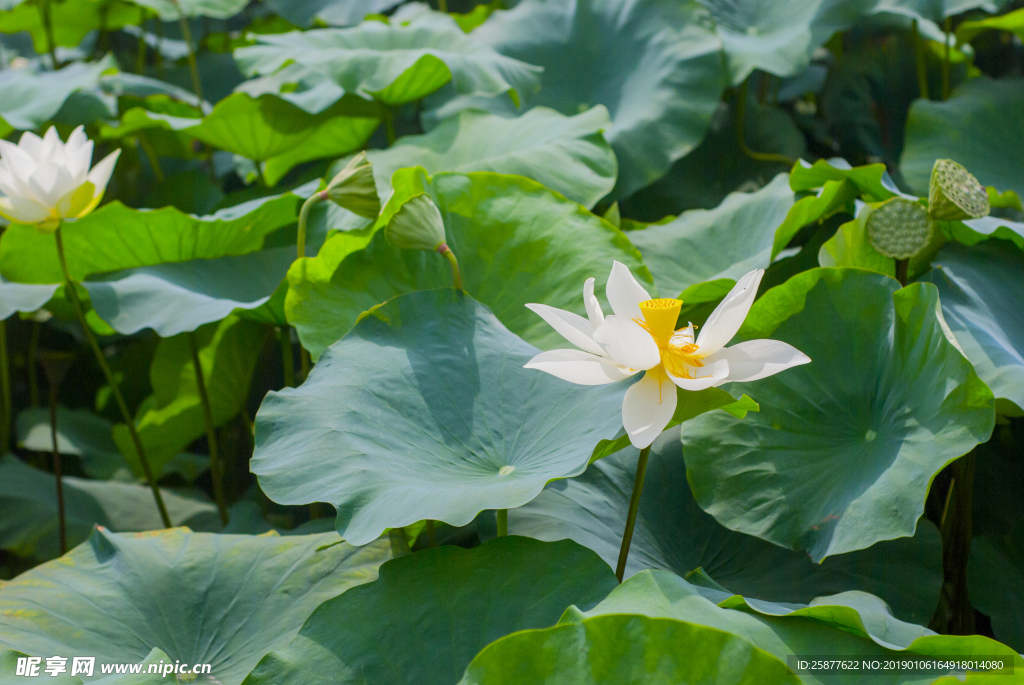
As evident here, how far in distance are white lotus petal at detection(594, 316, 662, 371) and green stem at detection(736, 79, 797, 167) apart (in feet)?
4.11

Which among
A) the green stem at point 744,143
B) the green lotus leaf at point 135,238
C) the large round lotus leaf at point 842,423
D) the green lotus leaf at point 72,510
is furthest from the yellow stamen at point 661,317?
the green stem at point 744,143

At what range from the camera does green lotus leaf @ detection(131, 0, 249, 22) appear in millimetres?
1861

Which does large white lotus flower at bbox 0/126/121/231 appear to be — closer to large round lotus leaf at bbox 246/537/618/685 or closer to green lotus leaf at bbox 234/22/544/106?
green lotus leaf at bbox 234/22/544/106

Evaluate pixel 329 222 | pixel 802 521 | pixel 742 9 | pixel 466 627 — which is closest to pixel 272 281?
pixel 329 222

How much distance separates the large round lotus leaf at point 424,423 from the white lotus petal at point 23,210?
1.70ft

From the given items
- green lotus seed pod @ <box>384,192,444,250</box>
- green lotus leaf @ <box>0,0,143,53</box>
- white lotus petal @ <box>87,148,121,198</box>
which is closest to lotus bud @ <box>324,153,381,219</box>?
green lotus seed pod @ <box>384,192,444,250</box>

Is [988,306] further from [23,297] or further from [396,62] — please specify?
[23,297]

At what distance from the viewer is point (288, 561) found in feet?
2.75

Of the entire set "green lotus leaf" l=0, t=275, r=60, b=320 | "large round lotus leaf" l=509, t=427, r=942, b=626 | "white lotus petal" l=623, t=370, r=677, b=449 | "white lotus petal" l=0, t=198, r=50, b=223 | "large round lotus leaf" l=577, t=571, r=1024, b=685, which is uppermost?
"white lotus petal" l=0, t=198, r=50, b=223

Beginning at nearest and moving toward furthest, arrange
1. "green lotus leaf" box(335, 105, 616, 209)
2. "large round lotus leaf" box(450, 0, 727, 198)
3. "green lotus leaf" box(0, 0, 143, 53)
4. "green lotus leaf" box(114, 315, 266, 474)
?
"green lotus leaf" box(335, 105, 616, 209) → "green lotus leaf" box(114, 315, 266, 474) → "large round lotus leaf" box(450, 0, 727, 198) → "green lotus leaf" box(0, 0, 143, 53)

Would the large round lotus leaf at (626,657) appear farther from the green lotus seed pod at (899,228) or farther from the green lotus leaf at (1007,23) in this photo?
the green lotus leaf at (1007,23)

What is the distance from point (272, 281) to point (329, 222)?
14 centimetres

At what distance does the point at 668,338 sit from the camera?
2.01ft

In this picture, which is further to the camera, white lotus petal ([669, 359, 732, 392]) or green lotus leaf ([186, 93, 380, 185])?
green lotus leaf ([186, 93, 380, 185])
